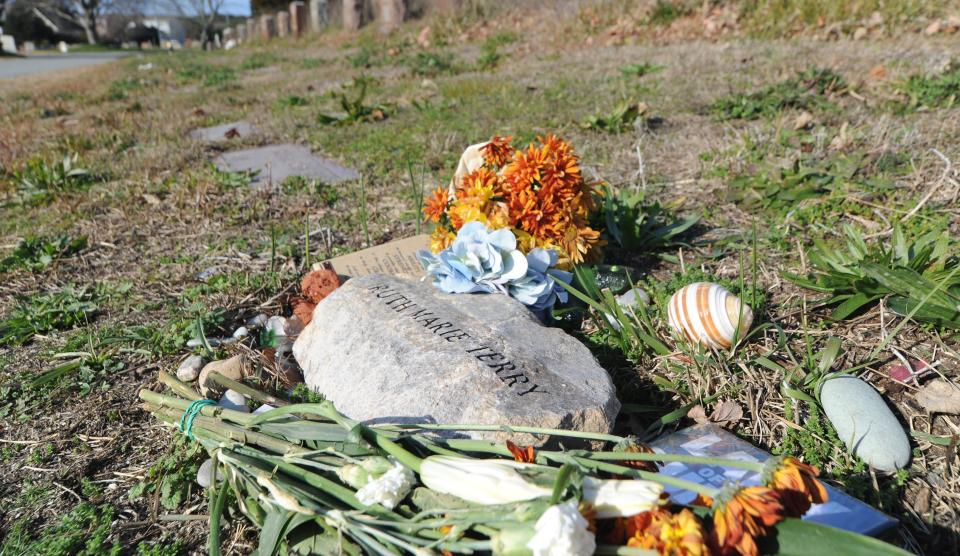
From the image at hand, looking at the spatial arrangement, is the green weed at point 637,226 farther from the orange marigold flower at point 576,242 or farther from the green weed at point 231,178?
Answer: the green weed at point 231,178

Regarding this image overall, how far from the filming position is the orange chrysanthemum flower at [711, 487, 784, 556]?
36.7 inches

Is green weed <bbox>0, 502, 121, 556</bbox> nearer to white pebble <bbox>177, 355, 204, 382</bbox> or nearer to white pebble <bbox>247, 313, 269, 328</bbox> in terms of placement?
white pebble <bbox>177, 355, 204, 382</bbox>

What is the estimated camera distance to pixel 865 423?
1686mm

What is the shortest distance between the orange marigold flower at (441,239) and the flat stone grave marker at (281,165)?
1929mm

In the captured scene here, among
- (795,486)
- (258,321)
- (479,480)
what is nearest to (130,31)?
(258,321)

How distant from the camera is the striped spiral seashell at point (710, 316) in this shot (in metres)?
2.00

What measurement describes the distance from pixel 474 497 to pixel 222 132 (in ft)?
18.3

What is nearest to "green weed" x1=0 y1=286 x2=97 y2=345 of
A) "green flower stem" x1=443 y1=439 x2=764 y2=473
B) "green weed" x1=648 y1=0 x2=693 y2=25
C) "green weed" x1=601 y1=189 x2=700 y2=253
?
"green flower stem" x1=443 y1=439 x2=764 y2=473

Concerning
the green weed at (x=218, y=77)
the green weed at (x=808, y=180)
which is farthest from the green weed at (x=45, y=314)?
the green weed at (x=218, y=77)

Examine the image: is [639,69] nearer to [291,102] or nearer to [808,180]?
[291,102]

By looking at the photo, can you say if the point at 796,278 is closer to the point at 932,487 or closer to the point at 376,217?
the point at 932,487

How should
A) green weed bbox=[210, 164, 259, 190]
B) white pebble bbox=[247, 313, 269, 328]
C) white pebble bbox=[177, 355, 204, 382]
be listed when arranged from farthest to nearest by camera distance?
1. green weed bbox=[210, 164, 259, 190]
2. white pebble bbox=[247, 313, 269, 328]
3. white pebble bbox=[177, 355, 204, 382]

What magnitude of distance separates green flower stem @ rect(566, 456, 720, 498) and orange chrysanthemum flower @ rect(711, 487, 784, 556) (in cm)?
5

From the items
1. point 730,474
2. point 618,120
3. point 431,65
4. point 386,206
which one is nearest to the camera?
point 730,474
